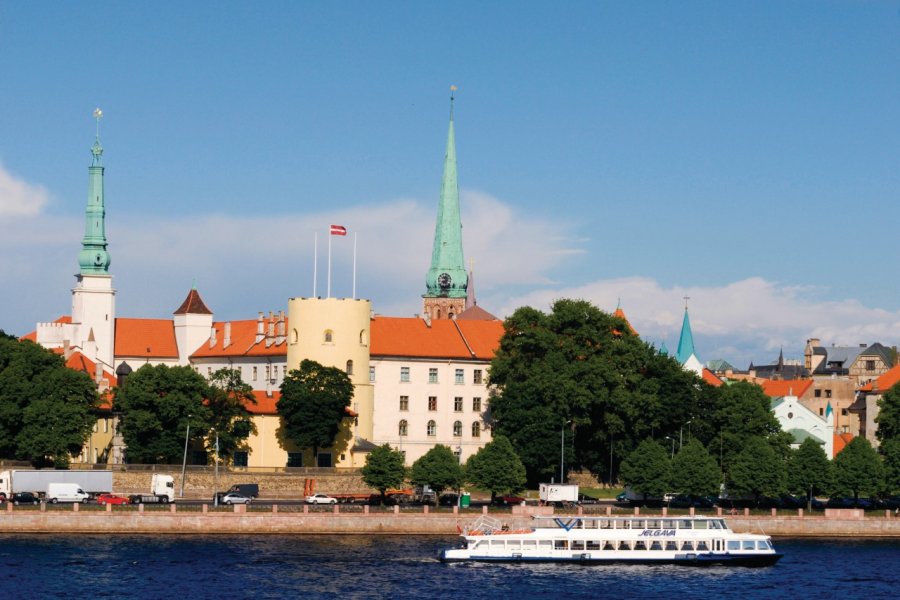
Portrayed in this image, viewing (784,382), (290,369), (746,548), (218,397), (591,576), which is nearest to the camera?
(591,576)

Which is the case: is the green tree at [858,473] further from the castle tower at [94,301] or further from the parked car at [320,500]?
the castle tower at [94,301]

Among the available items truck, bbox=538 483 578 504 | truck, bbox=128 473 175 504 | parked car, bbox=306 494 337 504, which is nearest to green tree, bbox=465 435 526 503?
truck, bbox=538 483 578 504

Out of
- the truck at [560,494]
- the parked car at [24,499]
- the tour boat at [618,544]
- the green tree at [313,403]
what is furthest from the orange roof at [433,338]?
the tour boat at [618,544]

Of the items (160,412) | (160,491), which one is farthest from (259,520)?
(160,412)

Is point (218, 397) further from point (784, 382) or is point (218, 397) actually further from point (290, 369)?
point (784, 382)

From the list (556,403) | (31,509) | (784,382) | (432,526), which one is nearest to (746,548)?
(432,526)

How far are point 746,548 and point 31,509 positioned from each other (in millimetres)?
42058

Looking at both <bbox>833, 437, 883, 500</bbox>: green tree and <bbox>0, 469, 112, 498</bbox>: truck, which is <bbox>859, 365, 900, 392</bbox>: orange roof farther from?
<bbox>0, 469, 112, 498</bbox>: truck

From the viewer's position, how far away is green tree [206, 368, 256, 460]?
129875 millimetres

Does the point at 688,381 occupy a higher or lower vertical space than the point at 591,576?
higher

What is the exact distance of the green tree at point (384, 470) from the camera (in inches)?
4692

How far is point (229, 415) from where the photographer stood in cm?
13062

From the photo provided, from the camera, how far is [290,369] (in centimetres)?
13912

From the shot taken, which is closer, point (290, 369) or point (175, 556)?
point (175, 556)
